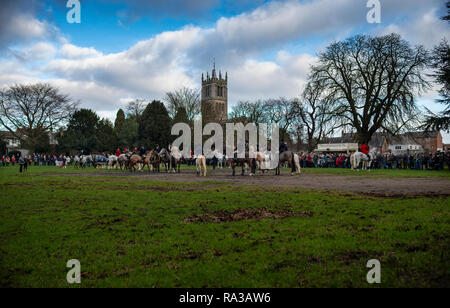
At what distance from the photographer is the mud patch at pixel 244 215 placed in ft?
25.6

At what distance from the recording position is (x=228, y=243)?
5762 millimetres

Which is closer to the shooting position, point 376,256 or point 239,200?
point 376,256

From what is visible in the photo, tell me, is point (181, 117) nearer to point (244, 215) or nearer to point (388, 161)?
point (388, 161)

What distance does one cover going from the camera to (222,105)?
125688 millimetres

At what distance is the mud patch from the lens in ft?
25.6

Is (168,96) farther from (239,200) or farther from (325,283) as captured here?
(325,283)

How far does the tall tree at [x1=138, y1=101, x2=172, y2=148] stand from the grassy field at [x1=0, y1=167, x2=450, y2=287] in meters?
54.6

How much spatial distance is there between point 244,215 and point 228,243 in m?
2.53

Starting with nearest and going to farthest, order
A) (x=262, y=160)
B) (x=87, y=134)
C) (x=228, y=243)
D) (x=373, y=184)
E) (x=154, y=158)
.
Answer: (x=228, y=243), (x=373, y=184), (x=262, y=160), (x=154, y=158), (x=87, y=134)

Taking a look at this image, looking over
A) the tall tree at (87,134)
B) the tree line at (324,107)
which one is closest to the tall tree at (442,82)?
the tree line at (324,107)

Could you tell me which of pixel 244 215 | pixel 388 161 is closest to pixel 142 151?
pixel 244 215
